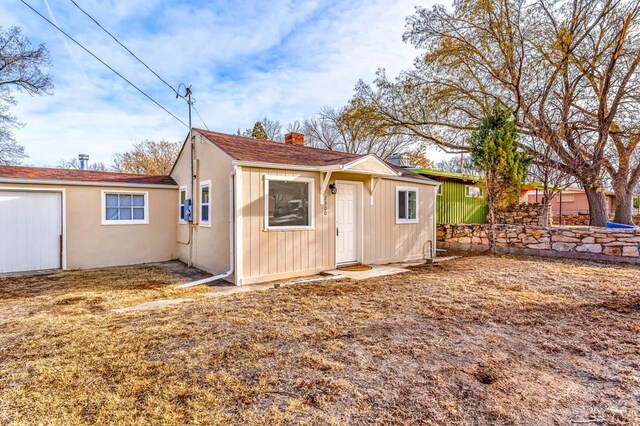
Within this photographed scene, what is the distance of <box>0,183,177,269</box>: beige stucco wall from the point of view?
8.37 meters

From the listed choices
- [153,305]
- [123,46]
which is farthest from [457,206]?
[123,46]

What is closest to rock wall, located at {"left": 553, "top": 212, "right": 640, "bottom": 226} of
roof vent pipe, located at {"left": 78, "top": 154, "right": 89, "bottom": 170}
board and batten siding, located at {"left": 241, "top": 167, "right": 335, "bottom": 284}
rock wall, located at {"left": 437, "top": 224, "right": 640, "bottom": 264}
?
rock wall, located at {"left": 437, "top": 224, "right": 640, "bottom": 264}

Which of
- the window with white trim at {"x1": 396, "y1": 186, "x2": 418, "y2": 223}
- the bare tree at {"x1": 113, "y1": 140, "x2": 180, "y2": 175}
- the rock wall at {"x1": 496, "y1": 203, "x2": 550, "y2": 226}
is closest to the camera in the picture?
the window with white trim at {"x1": 396, "y1": 186, "x2": 418, "y2": 223}

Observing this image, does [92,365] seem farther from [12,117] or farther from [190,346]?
[12,117]

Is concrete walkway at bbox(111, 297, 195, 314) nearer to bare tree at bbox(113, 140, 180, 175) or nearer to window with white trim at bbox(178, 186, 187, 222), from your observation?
window with white trim at bbox(178, 186, 187, 222)

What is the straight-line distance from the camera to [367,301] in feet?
17.4

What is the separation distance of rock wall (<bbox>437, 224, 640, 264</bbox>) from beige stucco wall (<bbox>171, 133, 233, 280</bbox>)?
8.44 meters

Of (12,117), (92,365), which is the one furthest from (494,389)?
(12,117)

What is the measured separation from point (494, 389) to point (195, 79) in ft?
31.1

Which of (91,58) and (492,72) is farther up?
(492,72)

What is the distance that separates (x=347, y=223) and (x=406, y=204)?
2285 mm

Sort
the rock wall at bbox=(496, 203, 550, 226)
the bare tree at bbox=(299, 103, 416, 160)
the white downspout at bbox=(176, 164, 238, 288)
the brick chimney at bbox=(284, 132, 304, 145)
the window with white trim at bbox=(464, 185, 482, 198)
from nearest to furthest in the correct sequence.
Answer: the white downspout at bbox=(176, 164, 238, 288) → the brick chimney at bbox=(284, 132, 304, 145) → the window with white trim at bbox=(464, 185, 482, 198) → the rock wall at bbox=(496, 203, 550, 226) → the bare tree at bbox=(299, 103, 416, 160)

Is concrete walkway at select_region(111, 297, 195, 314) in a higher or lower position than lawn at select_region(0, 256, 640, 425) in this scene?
lower

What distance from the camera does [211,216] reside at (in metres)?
7.75
